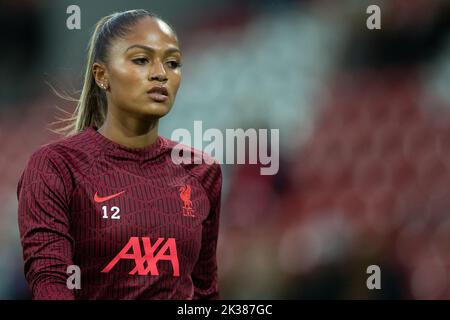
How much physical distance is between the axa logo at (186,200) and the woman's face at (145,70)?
195mm

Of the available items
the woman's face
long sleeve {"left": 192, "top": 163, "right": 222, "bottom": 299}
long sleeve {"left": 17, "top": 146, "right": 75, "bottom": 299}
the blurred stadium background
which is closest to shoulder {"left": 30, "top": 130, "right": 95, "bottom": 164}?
long sleeve {"left": 17, "top": 146, "right": 75, "bottom": 299}

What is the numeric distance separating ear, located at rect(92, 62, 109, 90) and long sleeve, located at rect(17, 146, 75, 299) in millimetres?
225

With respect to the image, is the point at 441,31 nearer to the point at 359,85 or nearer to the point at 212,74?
the point at 359,85

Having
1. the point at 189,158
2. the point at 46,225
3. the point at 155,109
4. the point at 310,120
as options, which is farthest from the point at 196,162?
the point at 310,120

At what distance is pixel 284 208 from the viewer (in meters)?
3.21

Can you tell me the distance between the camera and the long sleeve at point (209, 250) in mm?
1902

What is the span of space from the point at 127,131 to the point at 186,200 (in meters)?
0.21

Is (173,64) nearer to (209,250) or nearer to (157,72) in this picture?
(157,72)

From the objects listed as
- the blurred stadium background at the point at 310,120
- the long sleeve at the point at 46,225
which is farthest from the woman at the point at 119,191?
the blurred stadium background at the point at 310,120

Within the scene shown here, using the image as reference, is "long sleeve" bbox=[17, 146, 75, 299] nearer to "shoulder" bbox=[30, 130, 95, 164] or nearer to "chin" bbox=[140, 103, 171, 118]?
"shoulder" bbox=[30, 130, 95, 164]

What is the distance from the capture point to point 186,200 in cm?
178

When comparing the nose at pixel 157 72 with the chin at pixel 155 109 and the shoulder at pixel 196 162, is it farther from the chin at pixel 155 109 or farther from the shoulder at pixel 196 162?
the shoulder at pixel 196 162

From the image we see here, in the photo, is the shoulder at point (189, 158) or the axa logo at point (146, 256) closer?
the axa logo at point (146, 256)

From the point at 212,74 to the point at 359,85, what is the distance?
653 mm
